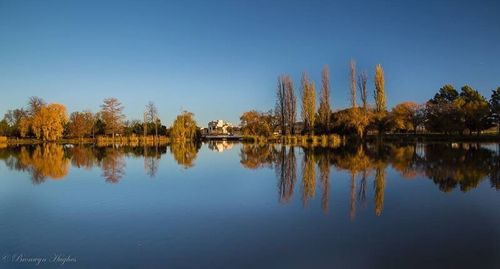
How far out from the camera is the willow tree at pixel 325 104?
42428mm

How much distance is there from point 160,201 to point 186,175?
4.95 metres

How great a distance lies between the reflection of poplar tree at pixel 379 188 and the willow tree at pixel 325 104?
28.0 meters

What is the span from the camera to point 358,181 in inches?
441

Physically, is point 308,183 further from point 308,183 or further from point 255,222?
point 255,222

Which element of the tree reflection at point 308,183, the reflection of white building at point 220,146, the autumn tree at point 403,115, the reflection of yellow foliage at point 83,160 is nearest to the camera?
the tree reflection at point 308,183

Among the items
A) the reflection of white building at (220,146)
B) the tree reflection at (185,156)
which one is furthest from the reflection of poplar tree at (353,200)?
the reflection of white building at (220,146)

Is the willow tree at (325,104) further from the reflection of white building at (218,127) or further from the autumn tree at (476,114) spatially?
the reflection of white building at (218,127)

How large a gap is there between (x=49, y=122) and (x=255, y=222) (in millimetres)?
47564

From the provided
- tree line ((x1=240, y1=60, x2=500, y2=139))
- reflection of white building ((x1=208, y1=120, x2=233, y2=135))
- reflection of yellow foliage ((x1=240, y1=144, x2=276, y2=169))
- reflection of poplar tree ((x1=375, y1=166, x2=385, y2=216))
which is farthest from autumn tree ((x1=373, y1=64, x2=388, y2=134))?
reflection of white building ((x1=208, y1=120, x2=233, y2=135))

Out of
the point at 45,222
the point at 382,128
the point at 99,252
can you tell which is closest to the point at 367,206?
the point at 99,252

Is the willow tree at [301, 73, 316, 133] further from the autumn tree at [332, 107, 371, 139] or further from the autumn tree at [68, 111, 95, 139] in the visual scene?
the autumn tree at [68, 111, 95, 139]

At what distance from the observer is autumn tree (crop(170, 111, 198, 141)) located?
4888cm

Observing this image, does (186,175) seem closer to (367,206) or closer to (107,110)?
(367,206)

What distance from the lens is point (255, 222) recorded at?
6.71 meters
